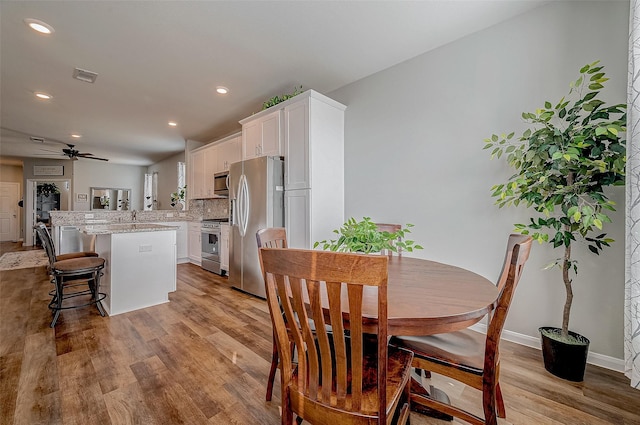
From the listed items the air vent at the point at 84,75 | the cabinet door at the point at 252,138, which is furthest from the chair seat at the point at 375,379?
the air vent at the point at 84,75

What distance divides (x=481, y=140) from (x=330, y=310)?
2.38m

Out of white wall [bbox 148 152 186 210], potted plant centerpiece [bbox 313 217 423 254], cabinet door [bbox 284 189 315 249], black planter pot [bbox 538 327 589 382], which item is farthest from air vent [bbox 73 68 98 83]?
black planter pot [bbox 538 327 589 382]

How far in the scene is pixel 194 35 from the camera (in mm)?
2447

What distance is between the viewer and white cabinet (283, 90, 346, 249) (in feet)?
10.0

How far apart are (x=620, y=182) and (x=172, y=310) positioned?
13.1 ft

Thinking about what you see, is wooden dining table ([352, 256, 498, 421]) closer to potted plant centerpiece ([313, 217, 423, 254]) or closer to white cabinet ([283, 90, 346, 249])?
potted plant centerpiece ([313, 217, 423, 254])

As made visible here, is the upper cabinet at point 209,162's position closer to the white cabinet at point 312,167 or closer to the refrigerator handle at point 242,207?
the refrigerator handle at point 242,207

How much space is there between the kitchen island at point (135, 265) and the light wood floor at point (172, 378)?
25 cm

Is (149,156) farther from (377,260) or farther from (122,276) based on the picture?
(377,260)

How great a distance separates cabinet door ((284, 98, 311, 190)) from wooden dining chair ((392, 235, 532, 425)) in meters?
2.14

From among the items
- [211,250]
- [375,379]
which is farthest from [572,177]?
[211,250]

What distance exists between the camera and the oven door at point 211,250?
4565 millimetres

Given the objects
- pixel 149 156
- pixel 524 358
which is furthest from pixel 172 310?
pixel 149 156

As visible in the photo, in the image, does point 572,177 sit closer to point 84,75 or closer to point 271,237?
point 271,237
